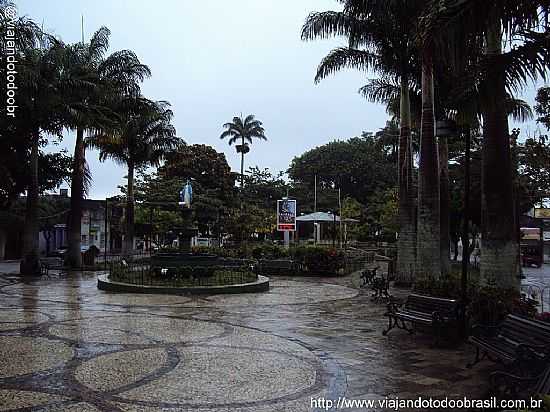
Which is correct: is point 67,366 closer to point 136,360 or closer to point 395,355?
point 136,360

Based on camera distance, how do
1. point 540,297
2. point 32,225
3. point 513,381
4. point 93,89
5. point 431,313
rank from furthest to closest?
point 32,225 → point 93,89 → point 540,297 → point 431,313 → point 513,381

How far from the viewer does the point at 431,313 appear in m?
8.46

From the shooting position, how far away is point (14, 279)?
20.5m

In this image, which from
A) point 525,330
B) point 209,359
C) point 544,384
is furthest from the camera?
point 209,359

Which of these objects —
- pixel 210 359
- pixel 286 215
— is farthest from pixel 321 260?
pixel 210 359

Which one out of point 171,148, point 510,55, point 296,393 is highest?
point 171,148

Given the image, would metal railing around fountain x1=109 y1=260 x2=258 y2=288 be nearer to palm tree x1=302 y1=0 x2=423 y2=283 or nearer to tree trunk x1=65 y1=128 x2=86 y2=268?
palm tree x1=302 y1=0 x2=423 y2=283

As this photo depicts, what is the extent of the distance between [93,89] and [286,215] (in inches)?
467

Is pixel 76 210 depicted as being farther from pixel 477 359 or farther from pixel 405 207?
pixel 477 359

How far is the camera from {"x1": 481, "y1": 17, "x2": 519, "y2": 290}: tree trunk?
8.71 metres

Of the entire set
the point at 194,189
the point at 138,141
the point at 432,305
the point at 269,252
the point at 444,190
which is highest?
the point at 138,141

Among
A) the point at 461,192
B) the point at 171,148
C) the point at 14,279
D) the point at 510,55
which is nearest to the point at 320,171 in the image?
the point at 171,148

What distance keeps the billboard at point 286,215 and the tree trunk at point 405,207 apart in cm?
1184

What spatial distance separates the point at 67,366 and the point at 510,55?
7542 mm
